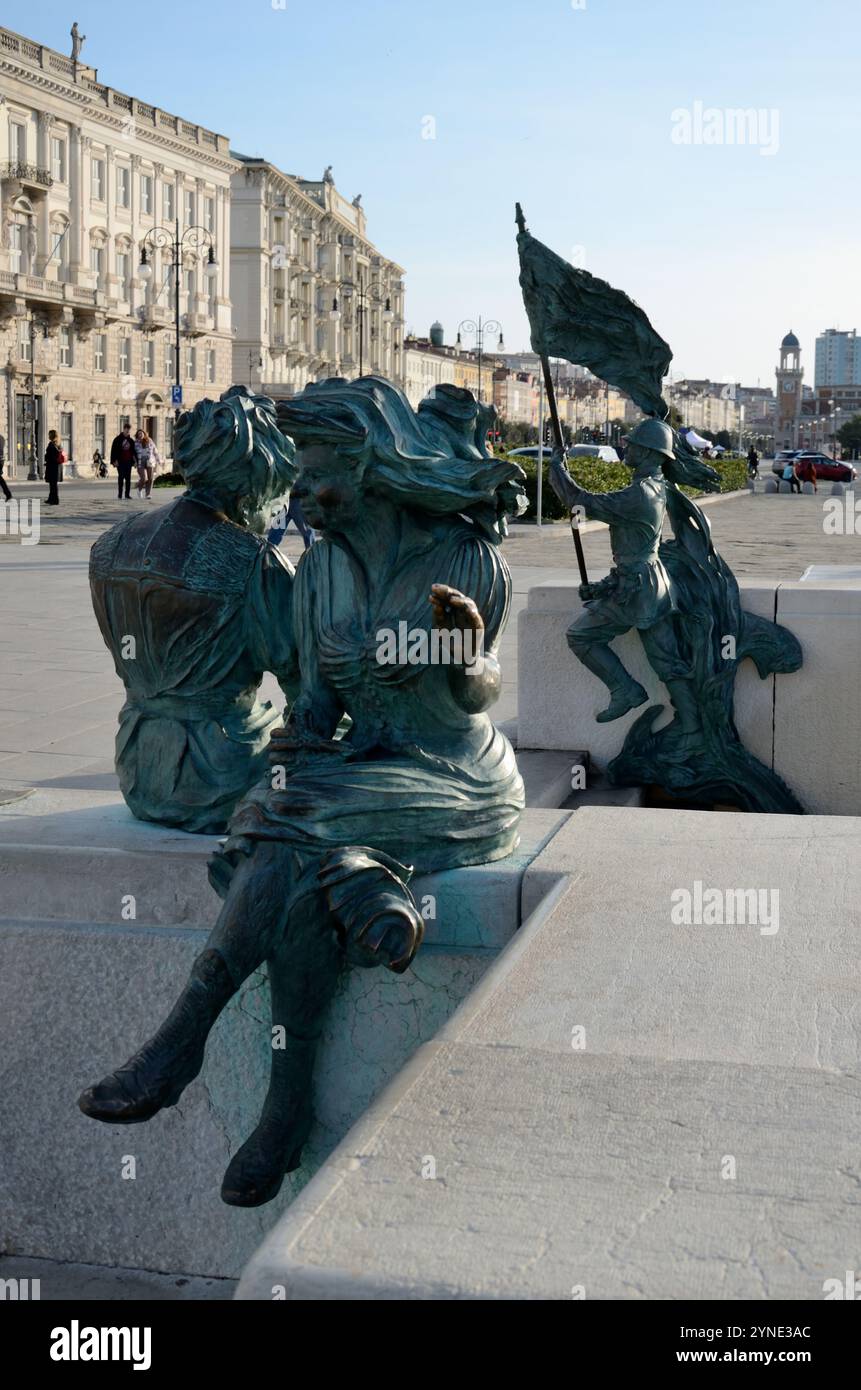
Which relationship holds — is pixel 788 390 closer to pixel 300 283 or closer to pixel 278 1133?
pixel 300 283

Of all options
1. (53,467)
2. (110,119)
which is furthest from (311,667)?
(110,119)

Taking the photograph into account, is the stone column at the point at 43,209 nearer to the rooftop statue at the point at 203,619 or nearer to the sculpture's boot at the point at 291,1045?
the rooftop statue at the point at 203,619

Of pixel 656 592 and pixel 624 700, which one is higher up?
pixel 656 592

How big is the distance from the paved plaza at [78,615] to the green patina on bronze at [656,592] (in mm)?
1634

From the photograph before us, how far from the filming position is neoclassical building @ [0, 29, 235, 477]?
163 ft

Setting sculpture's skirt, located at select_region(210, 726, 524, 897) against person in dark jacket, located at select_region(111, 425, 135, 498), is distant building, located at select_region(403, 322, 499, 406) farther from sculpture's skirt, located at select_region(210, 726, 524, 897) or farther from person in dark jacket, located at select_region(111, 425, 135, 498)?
sculpture's skirt, located at select_region(210, 726, 524, 897)

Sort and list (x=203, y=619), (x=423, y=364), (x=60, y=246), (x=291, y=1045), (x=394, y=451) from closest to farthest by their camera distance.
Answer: (x=291, y=1045), (x=394, y=451), (x=203, y=619), (x=60, y=246), (x=423, y=364)

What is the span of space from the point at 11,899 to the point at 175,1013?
0.92 m

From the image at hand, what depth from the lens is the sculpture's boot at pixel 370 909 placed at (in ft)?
9.59

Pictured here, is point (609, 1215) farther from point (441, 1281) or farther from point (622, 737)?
point (622, 737)

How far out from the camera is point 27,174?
50.0 meters

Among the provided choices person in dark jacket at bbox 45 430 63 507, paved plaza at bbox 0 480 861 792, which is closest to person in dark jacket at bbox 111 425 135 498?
paved plaza at bbox 0 480 861 792

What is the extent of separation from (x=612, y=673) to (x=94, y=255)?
2117 inches

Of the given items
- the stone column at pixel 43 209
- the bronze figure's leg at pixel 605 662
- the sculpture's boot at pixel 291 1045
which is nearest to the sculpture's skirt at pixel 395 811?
the sculpture's boot at pixel 291 1045
